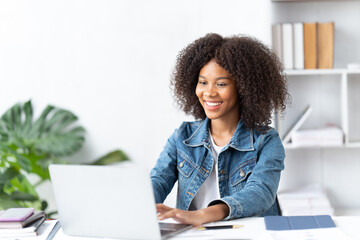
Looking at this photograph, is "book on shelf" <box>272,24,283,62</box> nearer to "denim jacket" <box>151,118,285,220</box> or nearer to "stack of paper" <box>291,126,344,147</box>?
"stack of paper" <box>291,126,344,147</box>

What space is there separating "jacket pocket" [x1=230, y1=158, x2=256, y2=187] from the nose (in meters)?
0.26

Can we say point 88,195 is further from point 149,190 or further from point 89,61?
point 89,61

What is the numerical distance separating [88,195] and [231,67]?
0.72 meters

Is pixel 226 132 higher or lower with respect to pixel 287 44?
lower

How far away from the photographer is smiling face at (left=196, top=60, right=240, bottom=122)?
193 centimetres

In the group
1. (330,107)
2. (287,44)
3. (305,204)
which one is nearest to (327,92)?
(330,107)

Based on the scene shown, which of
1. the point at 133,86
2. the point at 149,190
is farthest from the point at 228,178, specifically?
the point at 133,86

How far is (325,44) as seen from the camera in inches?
120

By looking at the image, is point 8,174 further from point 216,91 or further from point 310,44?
point 310,44

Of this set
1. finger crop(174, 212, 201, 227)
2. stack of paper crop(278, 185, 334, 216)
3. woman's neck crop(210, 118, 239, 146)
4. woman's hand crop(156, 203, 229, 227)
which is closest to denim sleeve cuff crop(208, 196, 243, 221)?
woman's hand crop(156, 203, 229, 227)

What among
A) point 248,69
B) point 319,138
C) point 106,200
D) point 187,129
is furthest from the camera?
point 319,138

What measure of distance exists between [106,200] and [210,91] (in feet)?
2.12

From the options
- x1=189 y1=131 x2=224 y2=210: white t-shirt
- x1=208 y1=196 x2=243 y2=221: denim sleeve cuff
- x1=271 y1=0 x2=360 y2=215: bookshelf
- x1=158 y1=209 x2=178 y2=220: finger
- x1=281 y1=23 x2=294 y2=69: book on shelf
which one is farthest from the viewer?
x1=271 y1=0 x2=360 y2=215: bookshelf

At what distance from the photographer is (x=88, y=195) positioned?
4.79ft
